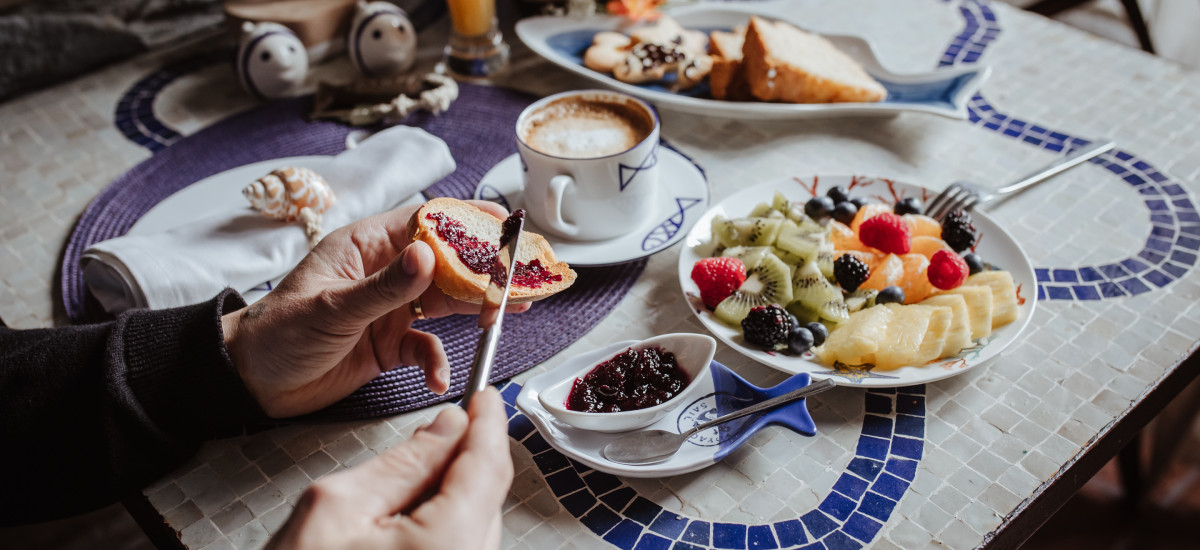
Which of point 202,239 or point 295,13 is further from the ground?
point 295,13

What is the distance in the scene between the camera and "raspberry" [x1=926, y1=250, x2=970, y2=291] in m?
1.16

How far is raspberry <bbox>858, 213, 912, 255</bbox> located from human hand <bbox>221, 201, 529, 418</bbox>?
60cm

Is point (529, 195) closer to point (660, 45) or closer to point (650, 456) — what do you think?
point (650, 456)

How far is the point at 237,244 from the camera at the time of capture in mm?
1298

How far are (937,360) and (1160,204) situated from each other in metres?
0.80

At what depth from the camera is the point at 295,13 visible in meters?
1.99

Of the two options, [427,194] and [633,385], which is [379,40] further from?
[633,385]

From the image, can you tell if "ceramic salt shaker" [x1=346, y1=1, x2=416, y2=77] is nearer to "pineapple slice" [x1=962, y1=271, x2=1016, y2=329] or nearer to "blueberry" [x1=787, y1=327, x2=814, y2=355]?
"blueberry" [x1=787, y1=327, x2=814, y2=355]

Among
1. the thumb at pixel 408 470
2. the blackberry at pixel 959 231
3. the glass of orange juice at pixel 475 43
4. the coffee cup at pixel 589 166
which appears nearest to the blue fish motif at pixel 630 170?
the coffee cup at pixel 589 166

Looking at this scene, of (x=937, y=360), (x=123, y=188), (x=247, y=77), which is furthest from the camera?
(x=247, y=77)

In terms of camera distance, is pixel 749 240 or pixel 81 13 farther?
pixel 81 13

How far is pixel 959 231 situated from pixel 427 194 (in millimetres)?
1029

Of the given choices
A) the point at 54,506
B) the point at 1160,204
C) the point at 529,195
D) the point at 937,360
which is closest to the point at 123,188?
the point at 54,506

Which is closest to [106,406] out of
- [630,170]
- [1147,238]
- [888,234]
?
[630,170]
